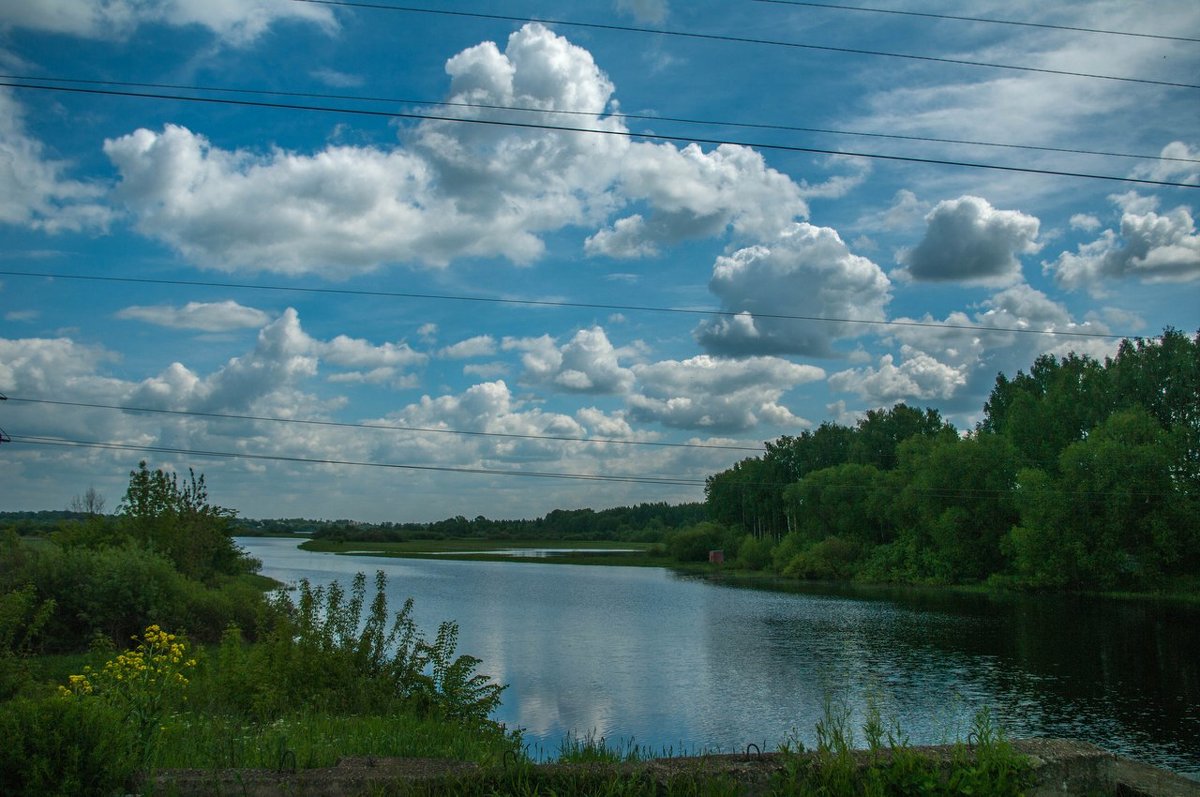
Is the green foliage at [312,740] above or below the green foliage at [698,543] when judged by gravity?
above

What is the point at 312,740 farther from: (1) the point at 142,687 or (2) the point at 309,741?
(1) the point at 142,687

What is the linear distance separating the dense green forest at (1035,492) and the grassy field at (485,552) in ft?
75.9

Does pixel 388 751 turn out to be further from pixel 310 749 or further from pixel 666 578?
pixel 666 578

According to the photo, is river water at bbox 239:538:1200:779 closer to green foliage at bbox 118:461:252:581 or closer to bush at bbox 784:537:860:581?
green foliage at bbox 118:461:252:581

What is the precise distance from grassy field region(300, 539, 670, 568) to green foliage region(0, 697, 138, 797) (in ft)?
350

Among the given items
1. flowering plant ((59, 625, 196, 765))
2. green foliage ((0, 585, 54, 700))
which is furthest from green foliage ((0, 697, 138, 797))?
green foliage ((0, 585, 54, 700))

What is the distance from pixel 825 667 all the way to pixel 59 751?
27075mm

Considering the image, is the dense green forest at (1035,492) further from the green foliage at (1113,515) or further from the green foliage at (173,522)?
the green foliage at (173,522)

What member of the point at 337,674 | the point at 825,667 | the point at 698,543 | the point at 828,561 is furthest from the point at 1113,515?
the point at 698,543

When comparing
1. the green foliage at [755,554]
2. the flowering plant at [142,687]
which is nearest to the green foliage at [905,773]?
the flowering plant at [142,687]

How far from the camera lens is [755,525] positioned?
120 meters

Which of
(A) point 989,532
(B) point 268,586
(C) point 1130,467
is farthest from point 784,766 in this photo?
(A) point 989,532

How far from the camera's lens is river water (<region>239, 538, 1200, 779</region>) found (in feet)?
66.5

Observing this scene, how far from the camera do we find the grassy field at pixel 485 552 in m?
117
